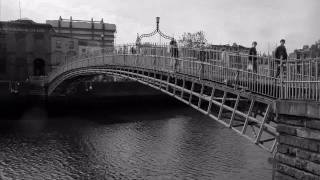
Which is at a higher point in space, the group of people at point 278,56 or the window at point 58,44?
the window at point 58,44

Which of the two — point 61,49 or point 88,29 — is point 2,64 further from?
point 88,29

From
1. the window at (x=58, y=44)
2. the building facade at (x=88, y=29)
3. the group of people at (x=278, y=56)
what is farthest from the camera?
the building facade at (x=88, y=29)

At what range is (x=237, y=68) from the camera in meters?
16.2

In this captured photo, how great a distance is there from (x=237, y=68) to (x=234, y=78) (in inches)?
15.6

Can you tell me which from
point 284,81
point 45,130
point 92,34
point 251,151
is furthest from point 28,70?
point 284,81

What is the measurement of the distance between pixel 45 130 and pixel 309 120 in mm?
26151

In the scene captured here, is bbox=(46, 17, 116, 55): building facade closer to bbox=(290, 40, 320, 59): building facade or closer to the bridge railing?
the bridge railing

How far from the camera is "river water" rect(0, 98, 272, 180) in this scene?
67.8 ft

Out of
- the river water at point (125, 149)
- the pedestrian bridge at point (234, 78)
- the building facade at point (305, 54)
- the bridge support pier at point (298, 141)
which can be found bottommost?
the river water at point (125, 149)

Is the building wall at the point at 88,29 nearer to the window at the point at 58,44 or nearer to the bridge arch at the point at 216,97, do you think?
the window at the point at 58,44

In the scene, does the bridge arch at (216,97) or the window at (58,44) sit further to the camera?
the window at (58,44)

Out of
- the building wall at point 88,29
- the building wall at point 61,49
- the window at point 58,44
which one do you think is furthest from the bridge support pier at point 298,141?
the building wall at point 88,29

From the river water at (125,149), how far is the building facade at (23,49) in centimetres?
1709

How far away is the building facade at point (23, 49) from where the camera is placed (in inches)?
2277
